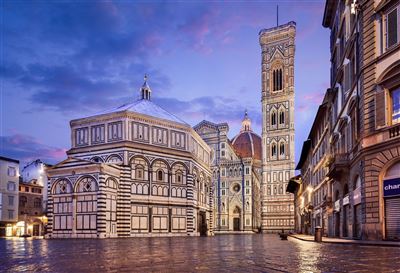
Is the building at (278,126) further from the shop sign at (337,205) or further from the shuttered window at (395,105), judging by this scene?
the shuttered window at (395,105)

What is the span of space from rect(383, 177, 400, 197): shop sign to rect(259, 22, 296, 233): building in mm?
85446

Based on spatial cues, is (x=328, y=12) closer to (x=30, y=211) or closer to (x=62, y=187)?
(x=62, y=187)

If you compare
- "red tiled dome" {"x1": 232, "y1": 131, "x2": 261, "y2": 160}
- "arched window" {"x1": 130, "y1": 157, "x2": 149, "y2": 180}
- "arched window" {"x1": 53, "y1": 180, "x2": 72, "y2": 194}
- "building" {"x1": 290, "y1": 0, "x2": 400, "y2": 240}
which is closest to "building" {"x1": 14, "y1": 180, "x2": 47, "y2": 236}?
"arched window" {"x1": 53, "y1": 180, "x2": 72, "y2": 194}

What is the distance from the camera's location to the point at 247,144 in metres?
145

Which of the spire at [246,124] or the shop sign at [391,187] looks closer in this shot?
the shop sign at [391,187]

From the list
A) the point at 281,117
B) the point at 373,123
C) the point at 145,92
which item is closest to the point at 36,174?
the point at 145,92

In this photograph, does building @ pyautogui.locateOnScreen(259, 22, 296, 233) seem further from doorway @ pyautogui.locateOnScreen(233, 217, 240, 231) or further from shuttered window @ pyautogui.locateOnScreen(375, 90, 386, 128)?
shuttered window @ pyautogui.locateOnScreen(375, 90, 386, 128)

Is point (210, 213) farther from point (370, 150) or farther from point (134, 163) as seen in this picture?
point (370, 150)

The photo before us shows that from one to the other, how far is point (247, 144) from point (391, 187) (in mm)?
121261

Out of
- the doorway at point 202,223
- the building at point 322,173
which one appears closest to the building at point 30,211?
the doorway at point 202,223

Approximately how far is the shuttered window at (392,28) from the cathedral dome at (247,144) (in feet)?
381

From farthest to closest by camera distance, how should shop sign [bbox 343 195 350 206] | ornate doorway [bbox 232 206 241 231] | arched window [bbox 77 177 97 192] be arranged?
ornate doorway [bbox 232 206 241 231] → arched window [bbox 77 177 97 192] → shop sign [bbox 343 195 350 206]

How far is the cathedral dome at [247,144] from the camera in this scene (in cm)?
14250

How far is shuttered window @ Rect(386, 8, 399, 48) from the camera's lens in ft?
77.6
